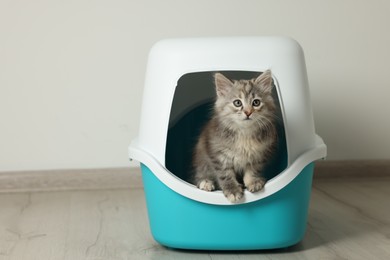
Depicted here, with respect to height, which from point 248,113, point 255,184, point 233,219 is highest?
point 248,113

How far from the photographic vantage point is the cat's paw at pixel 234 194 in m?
1.33

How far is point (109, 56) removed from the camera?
2.03 metres

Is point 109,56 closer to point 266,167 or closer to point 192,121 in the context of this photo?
point 192,121

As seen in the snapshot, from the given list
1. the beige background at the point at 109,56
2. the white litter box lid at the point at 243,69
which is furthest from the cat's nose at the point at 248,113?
the beige background at the point at 109,56

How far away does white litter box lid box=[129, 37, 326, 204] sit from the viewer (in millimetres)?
1383

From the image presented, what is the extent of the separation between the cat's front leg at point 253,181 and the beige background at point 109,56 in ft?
2.62

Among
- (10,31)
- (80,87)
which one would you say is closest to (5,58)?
(10,31)

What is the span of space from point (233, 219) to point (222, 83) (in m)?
0.33

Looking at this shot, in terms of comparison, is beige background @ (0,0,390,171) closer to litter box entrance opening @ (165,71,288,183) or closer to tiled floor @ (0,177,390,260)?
tiled floor @ (0,177,390,260)

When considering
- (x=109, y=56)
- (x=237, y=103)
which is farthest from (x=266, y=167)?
(x=109, y=56)

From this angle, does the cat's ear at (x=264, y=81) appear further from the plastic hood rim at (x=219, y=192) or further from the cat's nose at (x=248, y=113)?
the plastic hood rim at (x=219, y=192)

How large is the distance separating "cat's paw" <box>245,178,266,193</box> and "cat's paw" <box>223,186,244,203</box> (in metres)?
0.02

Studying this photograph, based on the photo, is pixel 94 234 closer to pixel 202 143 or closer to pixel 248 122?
pixel 202 143

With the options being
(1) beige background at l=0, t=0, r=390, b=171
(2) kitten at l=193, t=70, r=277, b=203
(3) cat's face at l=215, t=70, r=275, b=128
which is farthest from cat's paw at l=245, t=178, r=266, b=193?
(1) beige background at l=0, t=0, r=390, b=171
